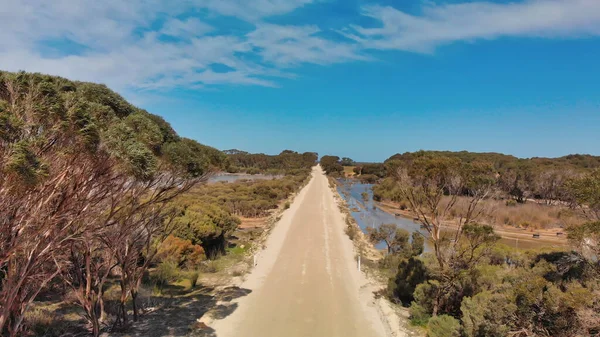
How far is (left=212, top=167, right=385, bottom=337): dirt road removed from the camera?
970 cm

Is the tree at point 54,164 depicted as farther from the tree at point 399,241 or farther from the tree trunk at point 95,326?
the tree at point 399,241

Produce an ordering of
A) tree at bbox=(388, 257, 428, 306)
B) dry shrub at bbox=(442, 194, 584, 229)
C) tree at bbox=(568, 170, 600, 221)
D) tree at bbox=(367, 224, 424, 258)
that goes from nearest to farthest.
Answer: tree at bbox=(568, 170, 600, 221)
tree at bbox=(388, 257, 428, 306)
tree at bbox=(367, 224, 424, 258)
dry shrub at bbox=(442, 194, 584, 229)

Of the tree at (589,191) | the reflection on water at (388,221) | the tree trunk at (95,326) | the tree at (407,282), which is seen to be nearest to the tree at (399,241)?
the reflection on water at (388,221)

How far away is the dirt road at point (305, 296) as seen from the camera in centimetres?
970

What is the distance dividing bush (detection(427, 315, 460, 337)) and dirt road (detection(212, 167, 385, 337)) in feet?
4.83

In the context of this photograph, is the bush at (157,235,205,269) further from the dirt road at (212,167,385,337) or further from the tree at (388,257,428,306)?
the tree at (388,257,428,306)

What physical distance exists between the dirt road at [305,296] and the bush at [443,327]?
58.0 inches

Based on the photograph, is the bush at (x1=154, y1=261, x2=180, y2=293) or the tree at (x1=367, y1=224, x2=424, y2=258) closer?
the bush at (x1=154, y1=261, x2=180, y2=293)

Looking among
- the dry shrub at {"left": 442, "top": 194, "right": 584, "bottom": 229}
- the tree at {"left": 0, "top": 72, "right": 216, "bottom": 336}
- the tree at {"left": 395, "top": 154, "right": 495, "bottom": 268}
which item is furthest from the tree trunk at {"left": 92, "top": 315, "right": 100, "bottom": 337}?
the dry shrub at {"left": 442, "top": 194, "right": 584, "bottom": 229}

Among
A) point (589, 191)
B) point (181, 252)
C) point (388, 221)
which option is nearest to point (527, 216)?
point (388, 221)

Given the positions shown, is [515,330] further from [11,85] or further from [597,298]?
[11,85]

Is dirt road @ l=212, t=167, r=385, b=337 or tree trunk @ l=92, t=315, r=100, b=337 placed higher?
tree trunk @ l=92, t=315, r=100, b=337

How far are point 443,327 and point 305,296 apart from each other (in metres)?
5.01

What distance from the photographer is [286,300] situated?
466 inches
